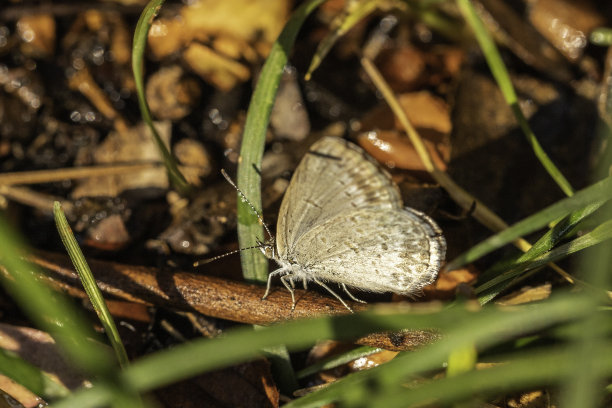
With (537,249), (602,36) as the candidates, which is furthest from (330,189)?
(602,36)

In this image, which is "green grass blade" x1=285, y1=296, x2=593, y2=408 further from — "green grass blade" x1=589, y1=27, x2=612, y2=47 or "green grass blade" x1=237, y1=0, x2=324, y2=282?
"green grass blade" x1=589, y1=27, x2=612, y2=47

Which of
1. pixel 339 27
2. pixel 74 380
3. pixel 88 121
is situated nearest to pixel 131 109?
pixel 88 121

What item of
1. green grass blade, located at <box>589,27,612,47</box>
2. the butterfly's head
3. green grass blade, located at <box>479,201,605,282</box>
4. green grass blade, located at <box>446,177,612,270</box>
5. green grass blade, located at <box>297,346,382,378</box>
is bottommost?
green grass blade, located at <box>297,346,382,378</box>

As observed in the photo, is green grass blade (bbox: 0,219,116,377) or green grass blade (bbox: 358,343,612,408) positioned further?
green grass blade (bbox: 0,219,116,377)

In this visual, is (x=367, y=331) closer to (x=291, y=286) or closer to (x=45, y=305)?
(x=291, y=286)

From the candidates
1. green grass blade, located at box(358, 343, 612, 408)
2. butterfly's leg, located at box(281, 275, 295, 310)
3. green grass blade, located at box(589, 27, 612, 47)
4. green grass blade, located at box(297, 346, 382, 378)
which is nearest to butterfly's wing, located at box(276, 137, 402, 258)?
butterfly's leg, located at box(281, 275, 295, 310)

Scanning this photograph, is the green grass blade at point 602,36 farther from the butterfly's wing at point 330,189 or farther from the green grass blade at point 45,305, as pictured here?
the green grass blade at point 45,305
